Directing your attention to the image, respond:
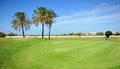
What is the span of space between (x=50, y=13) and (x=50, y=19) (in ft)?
8.24

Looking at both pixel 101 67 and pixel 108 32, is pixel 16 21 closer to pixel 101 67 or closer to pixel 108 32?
pixel 108 32

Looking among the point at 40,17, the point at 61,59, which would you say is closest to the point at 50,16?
the point at 40,17

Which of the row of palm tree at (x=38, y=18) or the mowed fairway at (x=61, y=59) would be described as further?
the row of palm tree at (x=38, y=18)

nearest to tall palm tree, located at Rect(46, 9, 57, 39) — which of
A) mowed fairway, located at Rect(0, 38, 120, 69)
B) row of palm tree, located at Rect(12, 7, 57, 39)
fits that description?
row of palm tree, located at Rect(12, 7, 57, 39)

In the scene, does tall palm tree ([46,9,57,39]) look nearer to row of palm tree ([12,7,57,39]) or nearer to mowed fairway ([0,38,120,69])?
row of palm tree ([12,7,57,39])

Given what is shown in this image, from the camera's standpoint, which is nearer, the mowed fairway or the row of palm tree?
the mowed fairway

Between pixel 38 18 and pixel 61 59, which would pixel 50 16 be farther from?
pixel 61 59

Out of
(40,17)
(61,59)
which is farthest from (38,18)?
(61,59)

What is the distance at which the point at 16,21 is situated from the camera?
72.2 meters

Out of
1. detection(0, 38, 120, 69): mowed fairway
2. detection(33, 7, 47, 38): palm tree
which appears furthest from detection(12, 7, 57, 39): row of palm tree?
detection(0, 38, 120, 69): mowed fairway

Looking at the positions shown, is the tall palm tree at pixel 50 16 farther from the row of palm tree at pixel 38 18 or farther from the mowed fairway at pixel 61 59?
the mowed fairway at pixel 61 59

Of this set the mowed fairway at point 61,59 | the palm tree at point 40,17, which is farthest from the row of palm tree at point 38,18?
the mowed fairway at point 61,59

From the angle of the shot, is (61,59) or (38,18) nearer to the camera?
(61,59)

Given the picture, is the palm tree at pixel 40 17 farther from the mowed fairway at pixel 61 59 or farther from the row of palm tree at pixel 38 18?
the mowed fairway at pixel 61 59
